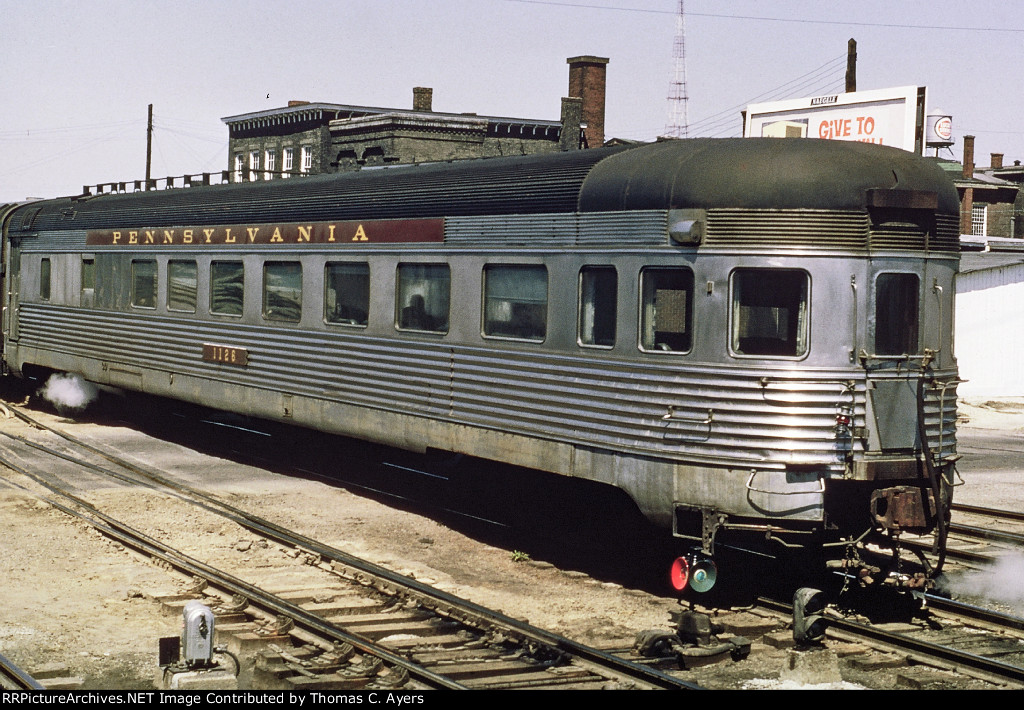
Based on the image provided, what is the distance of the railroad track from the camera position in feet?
25.8

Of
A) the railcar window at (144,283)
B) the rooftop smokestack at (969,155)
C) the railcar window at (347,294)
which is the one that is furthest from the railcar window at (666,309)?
the rooftop smokestack at (969,155)

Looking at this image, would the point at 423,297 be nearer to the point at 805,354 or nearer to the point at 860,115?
the point at 805,354

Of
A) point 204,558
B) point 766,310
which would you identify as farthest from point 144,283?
point 766,310

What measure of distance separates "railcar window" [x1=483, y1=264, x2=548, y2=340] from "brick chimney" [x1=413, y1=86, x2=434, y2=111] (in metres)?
32.0

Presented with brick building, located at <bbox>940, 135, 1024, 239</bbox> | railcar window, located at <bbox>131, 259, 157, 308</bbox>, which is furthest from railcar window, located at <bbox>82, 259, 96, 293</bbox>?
brick building, located at <bbox>940, 135, 1024, 239</bbox>

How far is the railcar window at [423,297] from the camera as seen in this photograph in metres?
12.2

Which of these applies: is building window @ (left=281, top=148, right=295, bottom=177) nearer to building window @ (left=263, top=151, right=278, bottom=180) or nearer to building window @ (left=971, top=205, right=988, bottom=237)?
building window @ (left=263, top=151, right=278, bottom=180)

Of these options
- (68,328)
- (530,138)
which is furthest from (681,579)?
(530,138)

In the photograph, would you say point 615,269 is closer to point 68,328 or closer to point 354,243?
point 354,243

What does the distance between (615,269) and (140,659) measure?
4648 mm

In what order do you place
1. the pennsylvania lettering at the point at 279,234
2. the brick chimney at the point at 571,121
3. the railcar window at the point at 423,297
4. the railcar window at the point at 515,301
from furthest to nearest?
the brick chimney at the point at 571,121
the pennsylvania lettering at the point at 279,234
the railcar window at the point at 423,297
the railcar window at the point at 515,301

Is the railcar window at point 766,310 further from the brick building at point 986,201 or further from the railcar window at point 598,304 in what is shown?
the brick building at point 986,201

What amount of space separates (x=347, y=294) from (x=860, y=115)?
1943 cm

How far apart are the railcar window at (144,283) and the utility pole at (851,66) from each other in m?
20.1
